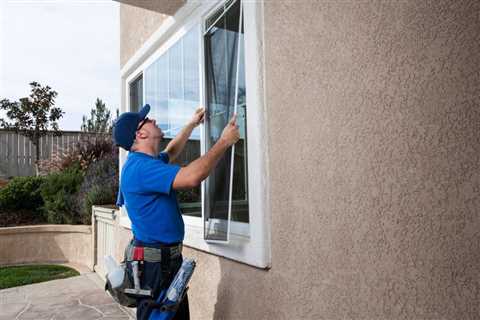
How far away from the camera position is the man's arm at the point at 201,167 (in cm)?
178

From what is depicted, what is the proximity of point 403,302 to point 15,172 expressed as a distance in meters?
14.3

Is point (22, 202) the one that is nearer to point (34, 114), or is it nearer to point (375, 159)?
point (34, 114)

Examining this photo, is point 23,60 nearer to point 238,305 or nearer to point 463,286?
point 238,305

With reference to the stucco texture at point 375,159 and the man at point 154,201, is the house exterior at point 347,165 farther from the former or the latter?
the man at point 154,201

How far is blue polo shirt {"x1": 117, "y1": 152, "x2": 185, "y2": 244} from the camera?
78.2 inches

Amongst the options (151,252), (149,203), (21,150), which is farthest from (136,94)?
(21,150)

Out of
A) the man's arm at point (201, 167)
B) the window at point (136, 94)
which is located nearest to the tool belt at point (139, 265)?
the man's arm at point (201, 167)

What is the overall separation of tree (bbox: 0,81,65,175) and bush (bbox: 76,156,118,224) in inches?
266

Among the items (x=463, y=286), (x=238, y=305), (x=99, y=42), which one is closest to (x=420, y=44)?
(x=463, y=286)

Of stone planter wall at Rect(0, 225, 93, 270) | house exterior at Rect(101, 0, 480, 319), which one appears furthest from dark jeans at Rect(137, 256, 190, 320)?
stone planter wall at Rect(0, 225, 93, 270)

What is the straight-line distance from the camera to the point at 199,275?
2662 mm

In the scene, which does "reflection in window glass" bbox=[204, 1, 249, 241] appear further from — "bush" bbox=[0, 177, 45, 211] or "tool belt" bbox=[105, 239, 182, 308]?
"bush" bbox=[0, 177, 45, 211]

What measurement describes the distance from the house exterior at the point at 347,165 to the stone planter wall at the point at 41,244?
18.4 feet

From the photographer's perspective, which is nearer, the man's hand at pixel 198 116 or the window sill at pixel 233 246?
the window sill at pixel 233 246
